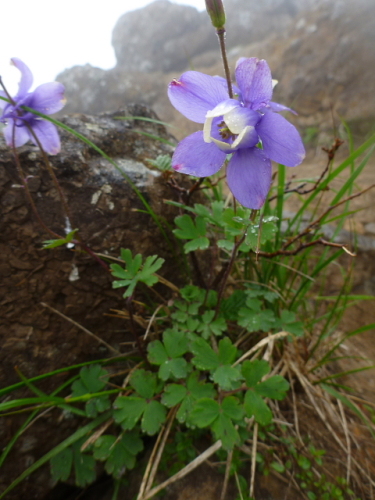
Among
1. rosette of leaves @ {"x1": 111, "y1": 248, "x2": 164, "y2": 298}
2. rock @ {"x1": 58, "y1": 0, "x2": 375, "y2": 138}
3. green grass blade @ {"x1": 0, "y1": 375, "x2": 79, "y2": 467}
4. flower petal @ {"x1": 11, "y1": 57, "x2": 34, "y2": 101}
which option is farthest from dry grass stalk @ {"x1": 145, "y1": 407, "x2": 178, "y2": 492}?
rock @ {"x1": 58, "y1": 0, "x2": 375, "y2": 138}

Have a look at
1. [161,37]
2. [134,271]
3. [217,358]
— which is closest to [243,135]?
[134,271]

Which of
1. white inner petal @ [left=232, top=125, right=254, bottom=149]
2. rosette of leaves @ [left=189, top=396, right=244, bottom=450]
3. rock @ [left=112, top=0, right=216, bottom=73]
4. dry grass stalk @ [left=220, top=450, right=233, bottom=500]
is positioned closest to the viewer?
white inner petal @ [left=232, top=125, right=254, bottom=149]

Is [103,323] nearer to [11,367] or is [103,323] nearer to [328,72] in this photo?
[11,367]

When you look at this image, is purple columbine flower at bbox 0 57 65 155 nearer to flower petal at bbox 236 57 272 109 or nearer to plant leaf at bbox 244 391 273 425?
flower petal at bbox 236 57 272 109

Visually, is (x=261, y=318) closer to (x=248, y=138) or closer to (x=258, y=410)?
(x=258, y=410)

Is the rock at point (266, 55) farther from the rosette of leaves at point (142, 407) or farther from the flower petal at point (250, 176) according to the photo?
the rosette of leaves at point (142, 407)

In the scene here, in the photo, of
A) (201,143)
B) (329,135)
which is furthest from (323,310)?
(329,135)
